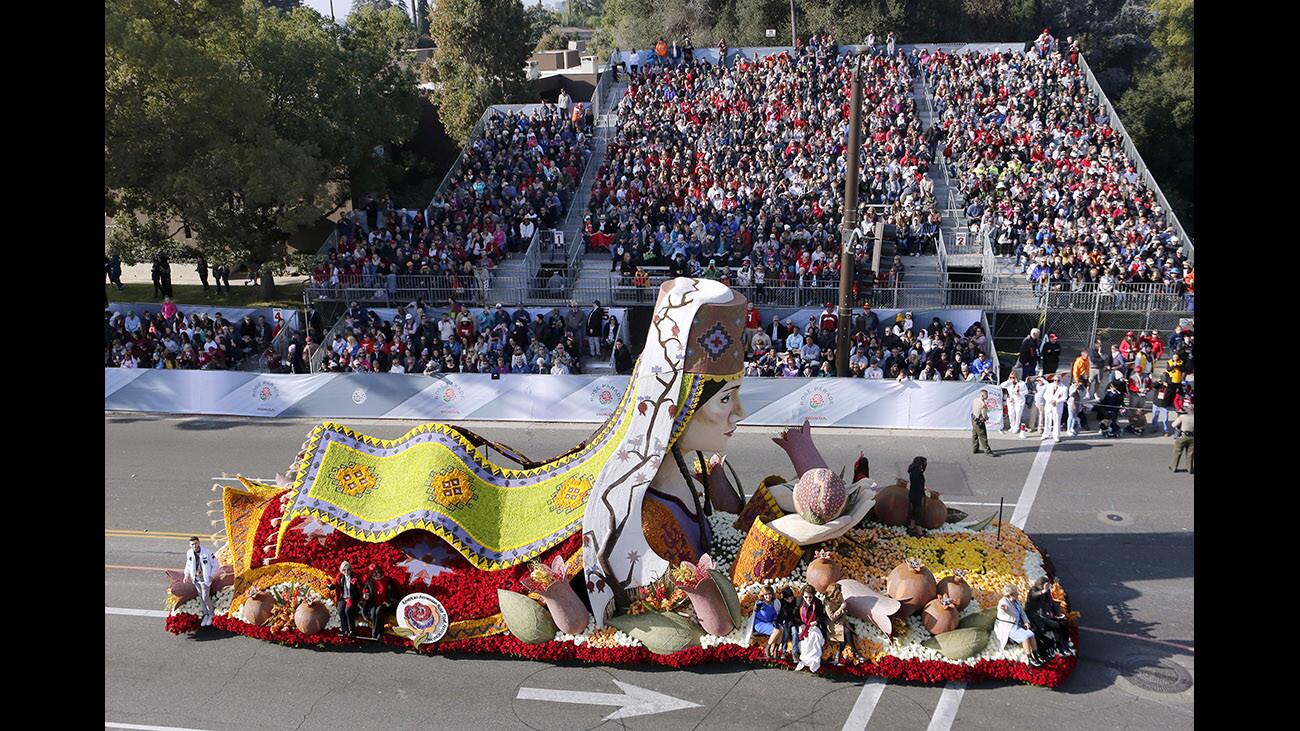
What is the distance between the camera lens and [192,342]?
23.4m

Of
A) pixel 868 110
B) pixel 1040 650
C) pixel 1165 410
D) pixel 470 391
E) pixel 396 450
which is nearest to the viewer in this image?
pixel 1040 650

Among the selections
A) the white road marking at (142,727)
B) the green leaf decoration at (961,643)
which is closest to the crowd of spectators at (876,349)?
the green leaf decoration at (961,643)

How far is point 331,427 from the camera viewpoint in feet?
42.4

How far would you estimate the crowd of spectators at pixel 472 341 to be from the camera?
2150 centimetres

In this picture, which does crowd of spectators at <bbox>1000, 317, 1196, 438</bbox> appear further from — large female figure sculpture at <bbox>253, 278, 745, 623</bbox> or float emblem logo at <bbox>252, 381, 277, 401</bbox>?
float emblem logo at <bbox>252, 381, 277, 401</bbox>

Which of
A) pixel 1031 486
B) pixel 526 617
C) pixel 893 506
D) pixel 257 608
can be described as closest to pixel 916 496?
pixel 893 506

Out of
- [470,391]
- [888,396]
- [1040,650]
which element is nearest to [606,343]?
[470,391]

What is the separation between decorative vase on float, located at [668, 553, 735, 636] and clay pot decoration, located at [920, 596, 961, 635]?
220cm

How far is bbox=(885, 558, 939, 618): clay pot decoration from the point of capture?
38.0ft

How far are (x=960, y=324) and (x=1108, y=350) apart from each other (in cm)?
311

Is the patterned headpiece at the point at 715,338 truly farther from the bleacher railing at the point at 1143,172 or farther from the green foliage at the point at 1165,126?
the green foliage at the point at 1165,126

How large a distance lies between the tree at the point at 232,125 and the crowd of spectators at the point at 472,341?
6060mm

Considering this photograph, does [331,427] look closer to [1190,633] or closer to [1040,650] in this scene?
[1040,650]

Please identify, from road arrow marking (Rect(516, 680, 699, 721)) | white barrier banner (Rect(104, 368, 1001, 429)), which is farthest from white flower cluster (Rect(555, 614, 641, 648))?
white barrier banner (Rect(104, 368, 1001, 429))
